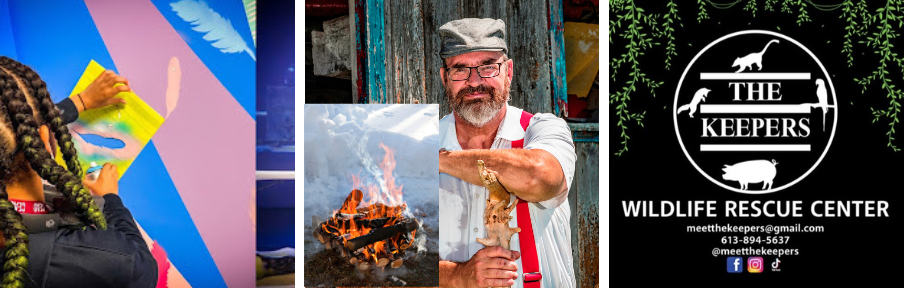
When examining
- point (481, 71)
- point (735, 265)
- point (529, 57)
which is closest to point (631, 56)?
point (529, 57)

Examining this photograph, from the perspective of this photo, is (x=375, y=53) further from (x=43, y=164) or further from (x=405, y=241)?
(x=43, y=164)

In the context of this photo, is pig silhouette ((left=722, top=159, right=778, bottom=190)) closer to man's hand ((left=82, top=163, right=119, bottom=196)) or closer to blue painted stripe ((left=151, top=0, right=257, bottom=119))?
blue painted stripe ((left=151, top=0, right=257, bottom=119))

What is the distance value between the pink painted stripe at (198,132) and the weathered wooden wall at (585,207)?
1876 millimetres

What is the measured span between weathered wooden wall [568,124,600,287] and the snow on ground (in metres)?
0.82

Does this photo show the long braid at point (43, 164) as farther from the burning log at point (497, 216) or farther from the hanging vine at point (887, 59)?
the hanging vine at point (887, 59)

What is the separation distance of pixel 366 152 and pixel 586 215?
51.8 inches

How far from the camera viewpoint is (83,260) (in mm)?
4227

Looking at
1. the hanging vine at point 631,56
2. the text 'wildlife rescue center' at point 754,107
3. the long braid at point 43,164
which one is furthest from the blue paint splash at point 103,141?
the text 'wildlife rescue center' at point 754,107

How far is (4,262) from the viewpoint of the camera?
13.8 ft

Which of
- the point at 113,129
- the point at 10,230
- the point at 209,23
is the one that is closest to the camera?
the point at 10,230

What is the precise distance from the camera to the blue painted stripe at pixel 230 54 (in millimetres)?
4527

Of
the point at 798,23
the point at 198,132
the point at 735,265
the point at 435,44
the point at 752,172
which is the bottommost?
the point at 735,265

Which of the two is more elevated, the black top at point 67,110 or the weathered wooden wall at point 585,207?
the black top at point 67,110

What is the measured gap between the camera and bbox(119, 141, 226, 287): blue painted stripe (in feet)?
14.7
